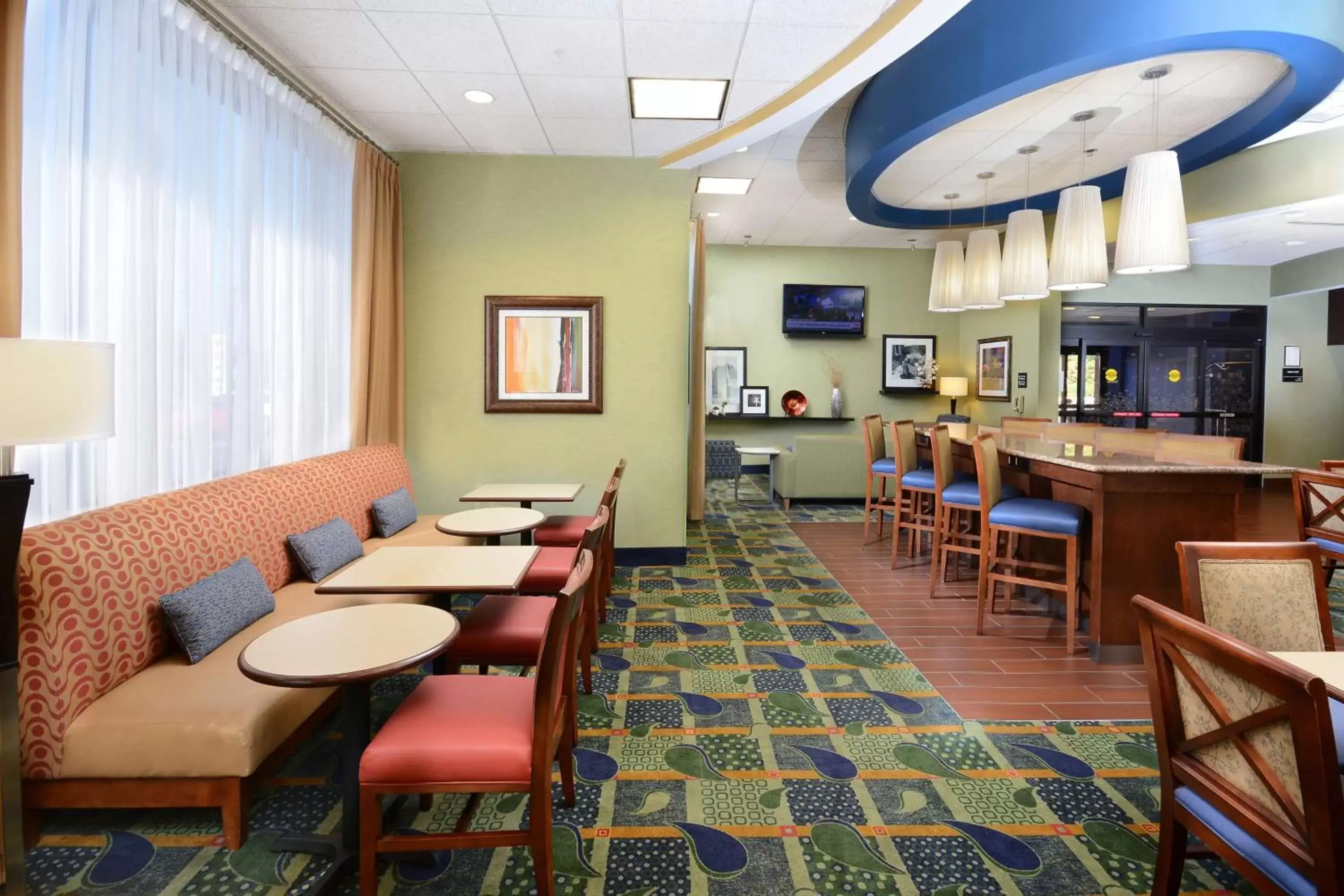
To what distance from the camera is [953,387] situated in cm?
946

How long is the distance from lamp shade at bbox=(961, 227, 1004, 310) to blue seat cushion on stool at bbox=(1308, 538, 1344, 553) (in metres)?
2.73

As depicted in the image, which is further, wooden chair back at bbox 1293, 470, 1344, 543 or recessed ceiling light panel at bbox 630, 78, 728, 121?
wooden chair back at bbox 1293, 470, 1344, 543

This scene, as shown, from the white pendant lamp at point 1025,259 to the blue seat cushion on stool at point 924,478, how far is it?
1411mm

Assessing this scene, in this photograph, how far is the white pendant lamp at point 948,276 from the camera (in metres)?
6.42

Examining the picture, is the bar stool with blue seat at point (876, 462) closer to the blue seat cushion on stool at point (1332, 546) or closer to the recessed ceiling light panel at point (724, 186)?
the recessed ceiling light panel at point (724, 186)

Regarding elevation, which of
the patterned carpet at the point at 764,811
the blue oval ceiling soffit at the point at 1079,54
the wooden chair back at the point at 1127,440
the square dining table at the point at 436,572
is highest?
the blue oval ceiling soffit at the point at 1079,54

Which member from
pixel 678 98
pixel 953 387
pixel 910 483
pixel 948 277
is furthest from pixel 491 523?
pixel 953 387

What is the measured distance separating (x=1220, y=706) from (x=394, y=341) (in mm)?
4984

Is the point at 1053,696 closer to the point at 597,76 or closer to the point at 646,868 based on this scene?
the point at 646,868

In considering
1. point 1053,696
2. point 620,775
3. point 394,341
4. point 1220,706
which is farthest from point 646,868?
point 394,341

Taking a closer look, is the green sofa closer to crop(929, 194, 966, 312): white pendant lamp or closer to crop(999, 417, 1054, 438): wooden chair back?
crop(999, 417, 1054, 438): wooden chair back

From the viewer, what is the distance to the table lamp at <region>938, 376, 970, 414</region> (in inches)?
371

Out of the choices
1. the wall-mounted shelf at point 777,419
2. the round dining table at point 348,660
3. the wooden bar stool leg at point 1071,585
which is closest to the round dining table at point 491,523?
the round dining table at point 348,660

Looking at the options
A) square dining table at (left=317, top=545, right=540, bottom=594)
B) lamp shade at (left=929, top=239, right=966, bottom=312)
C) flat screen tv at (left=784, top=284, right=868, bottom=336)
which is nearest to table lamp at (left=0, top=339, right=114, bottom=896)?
square dining table at (left=317, top=545, right=540, bottom=594)
